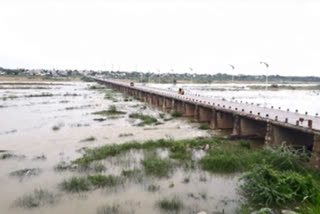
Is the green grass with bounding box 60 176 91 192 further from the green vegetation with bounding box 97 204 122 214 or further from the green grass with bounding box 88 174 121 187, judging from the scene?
the green vegetation with bounding box 97 204 122 214

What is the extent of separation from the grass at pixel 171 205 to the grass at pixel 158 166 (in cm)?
247

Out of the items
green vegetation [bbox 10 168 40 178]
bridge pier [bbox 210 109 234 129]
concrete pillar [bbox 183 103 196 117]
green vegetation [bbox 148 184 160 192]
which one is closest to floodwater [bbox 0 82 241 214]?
green vegetation [bbox 148 184 160 192]

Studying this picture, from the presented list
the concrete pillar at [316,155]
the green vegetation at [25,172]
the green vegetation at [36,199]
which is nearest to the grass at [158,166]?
the green vegetation at [36,199]

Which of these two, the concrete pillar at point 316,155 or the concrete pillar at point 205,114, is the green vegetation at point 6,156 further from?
the concrete pillar at point 205,114

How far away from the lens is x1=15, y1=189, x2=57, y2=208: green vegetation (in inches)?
381

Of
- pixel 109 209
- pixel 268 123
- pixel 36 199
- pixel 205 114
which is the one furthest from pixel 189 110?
pixel 109 209

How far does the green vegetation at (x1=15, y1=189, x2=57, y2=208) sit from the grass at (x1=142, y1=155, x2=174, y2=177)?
3818 millimetres

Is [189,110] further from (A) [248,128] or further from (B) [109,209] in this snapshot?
(B) [109,209]

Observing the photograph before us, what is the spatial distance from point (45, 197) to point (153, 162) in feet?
15.3

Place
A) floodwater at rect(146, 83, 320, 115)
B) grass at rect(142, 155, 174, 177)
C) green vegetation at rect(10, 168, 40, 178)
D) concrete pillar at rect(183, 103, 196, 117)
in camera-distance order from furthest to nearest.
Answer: floodwater at rect(146, 83, 320, 115), concrete pillar at rect(183, 103, 196, 117), green vegetation at rect(10, 168, 40, 178), grass at rect(142, 155, 174, 177)

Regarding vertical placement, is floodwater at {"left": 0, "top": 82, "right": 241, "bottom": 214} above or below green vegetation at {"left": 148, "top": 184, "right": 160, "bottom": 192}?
below

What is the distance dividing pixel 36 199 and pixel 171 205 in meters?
4.34

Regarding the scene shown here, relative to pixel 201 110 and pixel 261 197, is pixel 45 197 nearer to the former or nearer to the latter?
pixel 261 197

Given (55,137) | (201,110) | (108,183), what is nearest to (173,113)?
(201,110)
